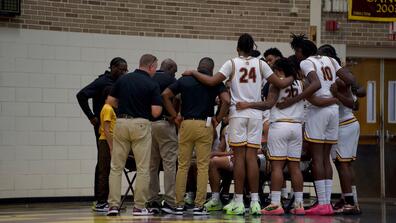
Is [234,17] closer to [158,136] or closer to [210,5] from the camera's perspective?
[210,5]

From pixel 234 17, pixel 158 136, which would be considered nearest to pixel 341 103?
pixel 158 136

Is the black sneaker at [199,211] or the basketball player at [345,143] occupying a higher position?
the basketball player at [345,143]

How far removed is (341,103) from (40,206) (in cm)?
595

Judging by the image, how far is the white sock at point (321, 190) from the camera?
40.5 feet

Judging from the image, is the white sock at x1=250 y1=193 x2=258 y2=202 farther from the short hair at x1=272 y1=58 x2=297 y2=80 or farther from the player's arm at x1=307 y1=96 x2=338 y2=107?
the short hair at x1=272 y1=58 x2=297 y2=80

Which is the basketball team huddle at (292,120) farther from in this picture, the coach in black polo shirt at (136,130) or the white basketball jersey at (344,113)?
the coach in black polo shirt at (136,130)

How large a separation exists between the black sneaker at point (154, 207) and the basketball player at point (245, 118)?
1.08 m

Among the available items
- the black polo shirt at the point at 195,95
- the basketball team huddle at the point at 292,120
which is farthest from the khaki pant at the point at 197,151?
the basketball team huddle at the point at 292,120

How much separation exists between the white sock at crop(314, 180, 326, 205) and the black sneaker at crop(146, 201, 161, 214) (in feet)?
7.52

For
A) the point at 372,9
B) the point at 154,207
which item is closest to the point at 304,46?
the point at 154,207

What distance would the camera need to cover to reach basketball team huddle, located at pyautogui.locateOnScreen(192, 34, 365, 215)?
12.0 metres

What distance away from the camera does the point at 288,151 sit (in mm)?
12219

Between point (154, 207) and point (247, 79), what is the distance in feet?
7.71

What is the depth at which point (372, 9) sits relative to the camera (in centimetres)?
1838
